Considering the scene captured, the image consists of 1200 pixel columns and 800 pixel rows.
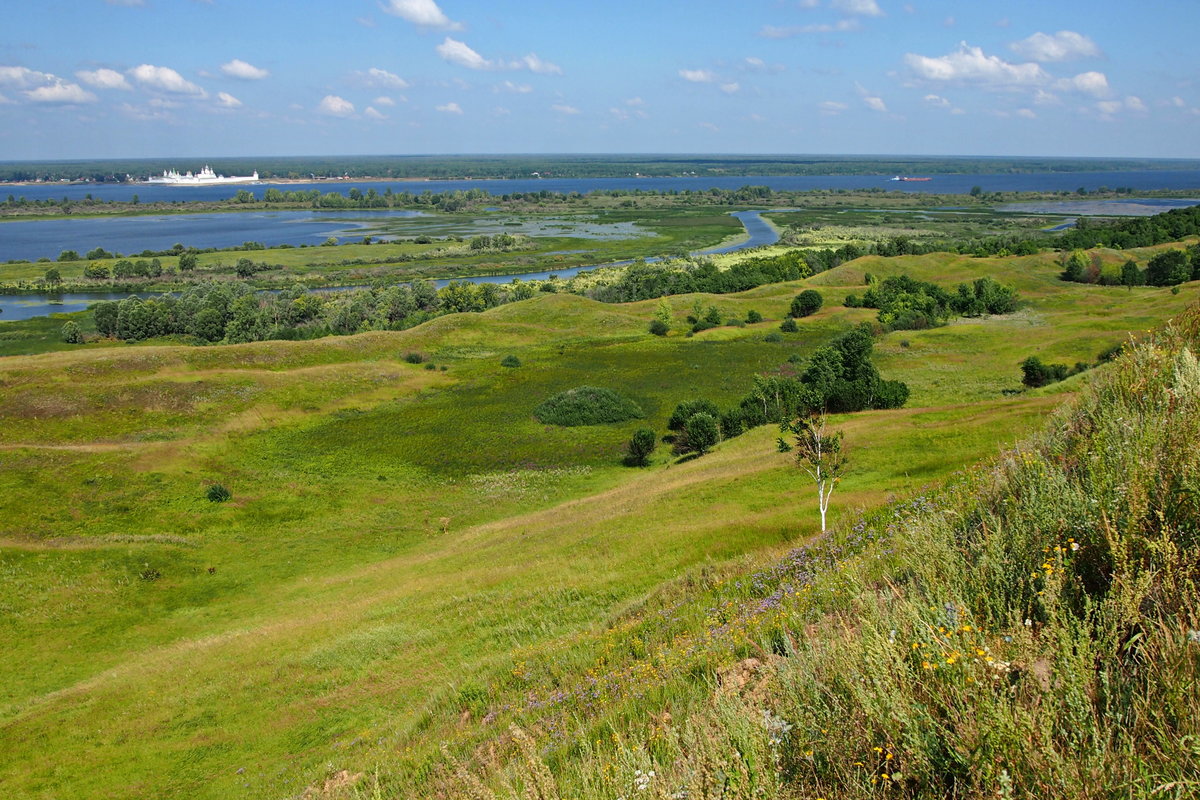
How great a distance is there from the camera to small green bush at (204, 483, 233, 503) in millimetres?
35062

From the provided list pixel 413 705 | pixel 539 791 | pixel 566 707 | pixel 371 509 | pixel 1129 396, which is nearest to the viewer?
pixel 539 791

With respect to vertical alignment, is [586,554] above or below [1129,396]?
below

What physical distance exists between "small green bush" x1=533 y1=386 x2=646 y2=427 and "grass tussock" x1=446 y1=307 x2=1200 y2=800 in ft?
144

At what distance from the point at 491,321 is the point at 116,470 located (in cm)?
4902

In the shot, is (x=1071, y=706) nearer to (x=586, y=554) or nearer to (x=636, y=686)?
(x=636, y=686)

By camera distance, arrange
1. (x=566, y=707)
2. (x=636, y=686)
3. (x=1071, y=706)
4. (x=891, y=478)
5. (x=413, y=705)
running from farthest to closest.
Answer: (x=891, y=478) < (x=413, y=705) < (x=566, y=707) < (x=636, y=686) < (x=1071, y=706)

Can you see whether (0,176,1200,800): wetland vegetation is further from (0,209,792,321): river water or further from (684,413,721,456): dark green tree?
(0,209,792,321): river water

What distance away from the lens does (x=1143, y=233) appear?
107875 mm

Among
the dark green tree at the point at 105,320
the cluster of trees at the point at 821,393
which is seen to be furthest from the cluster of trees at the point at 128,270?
the cluster of trees at the point at 821,393

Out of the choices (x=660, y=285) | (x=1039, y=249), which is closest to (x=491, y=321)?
(x=660, y=285)

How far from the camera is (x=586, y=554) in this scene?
22422 millimetres

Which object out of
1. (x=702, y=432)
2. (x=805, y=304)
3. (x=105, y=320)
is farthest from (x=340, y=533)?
(x=105, y=320)

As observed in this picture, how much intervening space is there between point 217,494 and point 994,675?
38.1 m

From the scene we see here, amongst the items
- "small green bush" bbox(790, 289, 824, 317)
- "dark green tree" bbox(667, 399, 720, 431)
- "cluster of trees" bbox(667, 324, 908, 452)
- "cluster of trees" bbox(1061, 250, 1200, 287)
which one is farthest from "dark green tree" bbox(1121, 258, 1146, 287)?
"dark green tree" bbox(667, 399, 720, 431)
